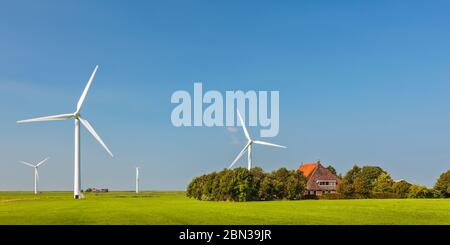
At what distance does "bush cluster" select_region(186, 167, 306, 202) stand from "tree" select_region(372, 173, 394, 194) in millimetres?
17855

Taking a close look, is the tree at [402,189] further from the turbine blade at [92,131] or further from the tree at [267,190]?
the turbine blade at [92,131]

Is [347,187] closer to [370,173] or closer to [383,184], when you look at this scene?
[383,184]

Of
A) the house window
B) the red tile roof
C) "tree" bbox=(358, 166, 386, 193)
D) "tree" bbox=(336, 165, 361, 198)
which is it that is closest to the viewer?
"tree" bbox=(336, 165, 361, 198)

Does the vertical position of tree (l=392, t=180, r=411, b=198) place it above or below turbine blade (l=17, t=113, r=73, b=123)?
below

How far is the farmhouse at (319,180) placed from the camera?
10872 centimetres

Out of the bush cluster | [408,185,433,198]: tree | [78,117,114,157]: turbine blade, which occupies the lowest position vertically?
[408,185,433,198]: tree

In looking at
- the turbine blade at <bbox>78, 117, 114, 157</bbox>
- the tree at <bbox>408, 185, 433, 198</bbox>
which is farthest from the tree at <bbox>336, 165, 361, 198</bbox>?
the turbine blade at <bbox>78, 117, 114, 157</bbox>

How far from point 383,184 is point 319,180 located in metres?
16.0

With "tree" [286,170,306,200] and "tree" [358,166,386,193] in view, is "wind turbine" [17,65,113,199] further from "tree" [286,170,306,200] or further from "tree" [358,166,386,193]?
"tree" [358,166,386,193]

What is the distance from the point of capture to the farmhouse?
357ft

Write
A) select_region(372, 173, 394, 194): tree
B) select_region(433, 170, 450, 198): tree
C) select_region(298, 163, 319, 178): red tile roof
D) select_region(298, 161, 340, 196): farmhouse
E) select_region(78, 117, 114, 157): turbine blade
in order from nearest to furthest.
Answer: select_region(78, 117, 114, 157): turbine blade
select_region(433, 170, 450, 198): tree
select_region(372, 173, 394, 194): tree
select_region(298, 161, 340, 196): farmhouse
select_region(298, 163, 319, 178): red tile roof

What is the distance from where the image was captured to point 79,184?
88938 mm

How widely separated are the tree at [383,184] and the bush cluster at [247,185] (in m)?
17.9
